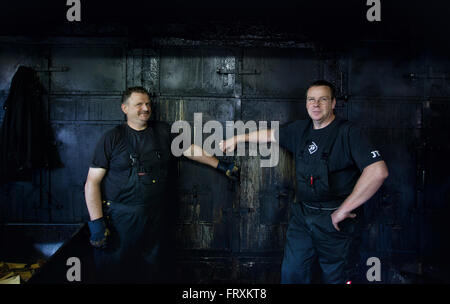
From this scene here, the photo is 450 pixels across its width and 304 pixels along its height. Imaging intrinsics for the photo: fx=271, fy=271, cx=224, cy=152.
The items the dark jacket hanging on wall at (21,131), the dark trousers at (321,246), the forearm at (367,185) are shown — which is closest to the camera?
the forearm at (367,185)

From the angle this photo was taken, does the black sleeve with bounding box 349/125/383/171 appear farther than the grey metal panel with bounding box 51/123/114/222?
No

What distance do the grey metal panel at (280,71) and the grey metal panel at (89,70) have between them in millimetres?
1800

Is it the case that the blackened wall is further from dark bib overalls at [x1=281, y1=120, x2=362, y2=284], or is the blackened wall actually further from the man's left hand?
the man's left hand

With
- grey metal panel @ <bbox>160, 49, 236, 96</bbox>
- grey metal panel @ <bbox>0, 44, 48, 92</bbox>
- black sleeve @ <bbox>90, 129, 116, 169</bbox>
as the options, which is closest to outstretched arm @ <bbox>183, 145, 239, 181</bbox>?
grey metal panel @ <bbox>160, 49, 236, 96</bbox>

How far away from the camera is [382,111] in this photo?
12.6ft

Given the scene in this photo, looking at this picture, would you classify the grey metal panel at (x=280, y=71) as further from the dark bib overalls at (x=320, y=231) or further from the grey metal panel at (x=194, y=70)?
the dark bib overalls at (x=320, y=231)

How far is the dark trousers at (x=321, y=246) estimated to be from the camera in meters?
2.73

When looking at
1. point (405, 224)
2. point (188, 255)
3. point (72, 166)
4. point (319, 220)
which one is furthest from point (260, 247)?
point (72, 166)

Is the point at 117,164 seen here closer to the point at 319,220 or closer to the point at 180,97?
the point at 180,97

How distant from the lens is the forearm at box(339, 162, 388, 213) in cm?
255

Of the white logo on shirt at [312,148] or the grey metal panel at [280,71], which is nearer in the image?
the white logo on shirt at [312,148]

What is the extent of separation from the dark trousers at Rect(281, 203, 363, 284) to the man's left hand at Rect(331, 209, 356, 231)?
0.05 meters

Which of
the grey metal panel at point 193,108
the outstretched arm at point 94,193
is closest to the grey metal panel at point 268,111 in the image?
the grey metal panel at point 193,108

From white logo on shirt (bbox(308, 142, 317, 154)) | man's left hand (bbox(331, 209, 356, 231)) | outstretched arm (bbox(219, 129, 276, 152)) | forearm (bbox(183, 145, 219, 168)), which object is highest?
outstretched arm (bbox(219, 129, 276, 152))
